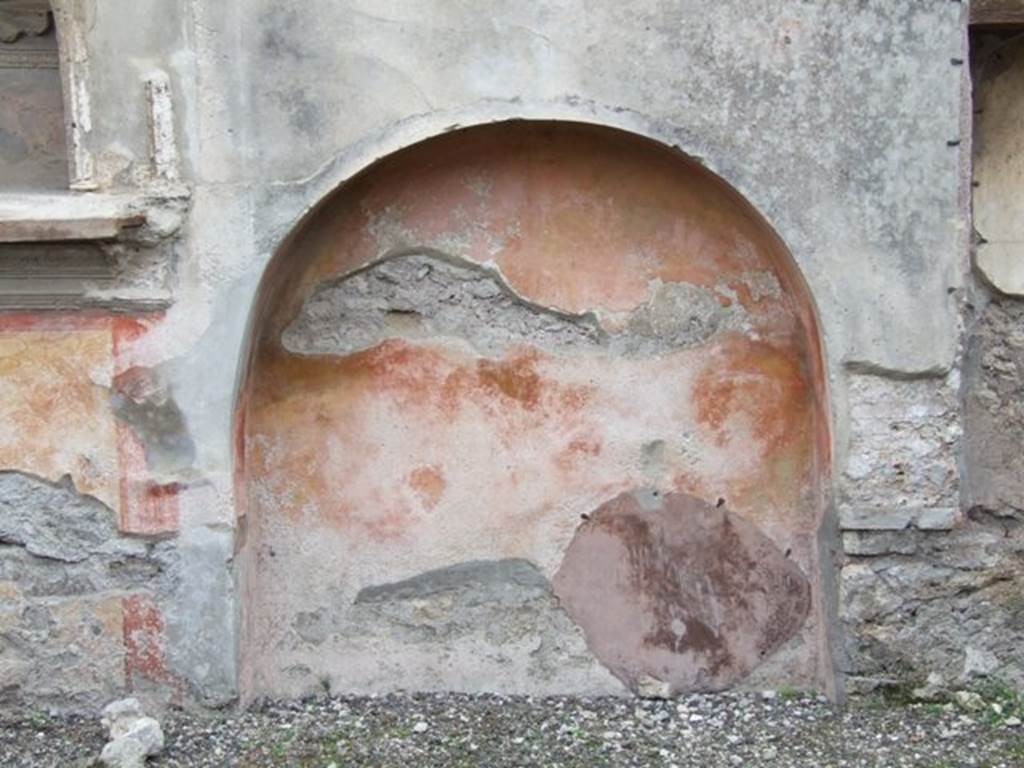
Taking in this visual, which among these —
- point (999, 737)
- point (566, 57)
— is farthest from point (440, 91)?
point (999, 737)

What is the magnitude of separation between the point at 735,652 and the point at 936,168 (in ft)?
5.01

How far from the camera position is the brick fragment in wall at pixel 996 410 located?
397cm

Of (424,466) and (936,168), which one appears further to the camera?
(424,466)

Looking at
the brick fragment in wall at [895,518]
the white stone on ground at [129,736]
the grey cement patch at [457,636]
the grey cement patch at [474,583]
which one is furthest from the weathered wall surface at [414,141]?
the grey cement patch at [474,583]

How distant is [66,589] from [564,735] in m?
1.47

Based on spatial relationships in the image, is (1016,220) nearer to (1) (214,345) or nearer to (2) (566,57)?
(2) (566,57)

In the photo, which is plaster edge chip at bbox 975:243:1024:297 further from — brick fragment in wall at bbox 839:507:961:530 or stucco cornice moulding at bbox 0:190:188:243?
stucco cornice moulding at bbox 0:190:188:243

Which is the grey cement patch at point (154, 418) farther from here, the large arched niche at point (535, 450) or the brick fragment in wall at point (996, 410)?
the brick fragment in wall at point (996, 410)

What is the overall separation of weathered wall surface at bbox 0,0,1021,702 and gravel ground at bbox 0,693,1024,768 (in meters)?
0.17

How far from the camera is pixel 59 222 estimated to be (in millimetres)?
3561

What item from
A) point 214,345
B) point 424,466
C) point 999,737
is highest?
point 214,345

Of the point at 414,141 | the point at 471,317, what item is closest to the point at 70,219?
the point at 414,141

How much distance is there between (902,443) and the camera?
12.3 ft

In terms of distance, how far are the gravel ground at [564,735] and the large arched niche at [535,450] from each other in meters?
0.12
